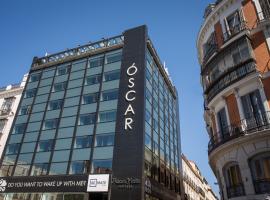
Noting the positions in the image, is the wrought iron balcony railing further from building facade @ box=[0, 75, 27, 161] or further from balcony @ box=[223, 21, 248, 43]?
balcony @ box=[223, 21, 248, 43]

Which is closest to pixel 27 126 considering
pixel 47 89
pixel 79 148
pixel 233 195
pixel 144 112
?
pixel 47 89

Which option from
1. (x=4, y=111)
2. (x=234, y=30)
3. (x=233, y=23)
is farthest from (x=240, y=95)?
(x=4, y=111)

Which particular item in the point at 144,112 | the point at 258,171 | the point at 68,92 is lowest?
the point at 258,171

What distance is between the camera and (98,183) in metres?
27.3

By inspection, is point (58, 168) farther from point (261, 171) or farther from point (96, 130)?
point (261, 171)

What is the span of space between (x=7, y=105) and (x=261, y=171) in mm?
42009

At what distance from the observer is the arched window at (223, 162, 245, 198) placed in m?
16.4

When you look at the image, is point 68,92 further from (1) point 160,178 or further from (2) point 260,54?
(2) point 260,54

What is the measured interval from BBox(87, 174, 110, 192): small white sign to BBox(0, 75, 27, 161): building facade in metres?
19.8

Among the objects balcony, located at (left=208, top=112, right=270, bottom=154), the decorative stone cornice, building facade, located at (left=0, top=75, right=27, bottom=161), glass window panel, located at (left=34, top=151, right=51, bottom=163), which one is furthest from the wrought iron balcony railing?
balcony, located at (left=208, top=112, right=270, bottom=154)

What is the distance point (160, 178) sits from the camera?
32.9 metres

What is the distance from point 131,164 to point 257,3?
1885cm

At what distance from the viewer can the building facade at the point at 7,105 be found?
41750 millimetres

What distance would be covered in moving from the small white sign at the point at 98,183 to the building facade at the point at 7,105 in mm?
19807
